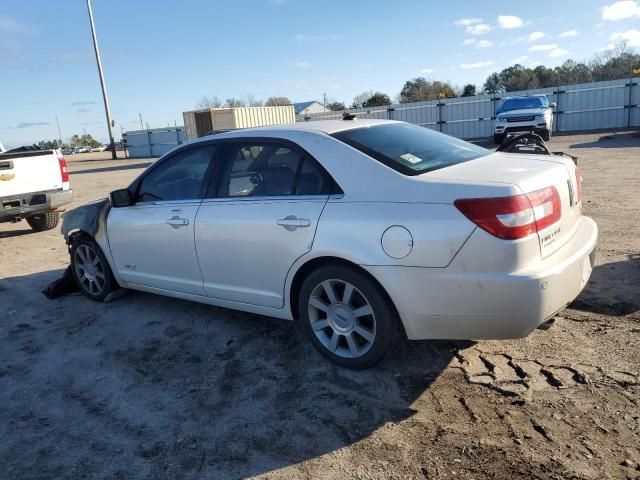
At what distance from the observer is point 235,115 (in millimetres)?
24609

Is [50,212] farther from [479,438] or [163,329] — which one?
[479,438]

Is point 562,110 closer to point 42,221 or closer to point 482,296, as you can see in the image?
point 42,221

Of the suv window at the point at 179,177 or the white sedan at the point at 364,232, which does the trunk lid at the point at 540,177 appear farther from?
the suv window at the point at 179,177

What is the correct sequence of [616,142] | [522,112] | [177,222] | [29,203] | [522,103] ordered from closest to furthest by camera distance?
1. [177,222]
2. [29,203]
3. [616,142]
4. [522,112]
5. [522,103]

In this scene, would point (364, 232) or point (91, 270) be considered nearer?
point (364, 232)

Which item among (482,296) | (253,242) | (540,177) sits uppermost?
(540,177)

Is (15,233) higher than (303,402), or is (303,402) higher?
(15,233)

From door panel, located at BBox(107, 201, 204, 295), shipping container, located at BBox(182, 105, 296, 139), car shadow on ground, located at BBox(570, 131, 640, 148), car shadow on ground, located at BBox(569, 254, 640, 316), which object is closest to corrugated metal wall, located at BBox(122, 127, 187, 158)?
shipping container, located at BBox(182, 105, 296, 139)

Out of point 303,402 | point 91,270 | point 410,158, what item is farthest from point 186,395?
point 91,270

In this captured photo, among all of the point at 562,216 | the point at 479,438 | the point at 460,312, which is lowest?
the point at 479,438

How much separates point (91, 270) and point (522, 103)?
64.3 ft

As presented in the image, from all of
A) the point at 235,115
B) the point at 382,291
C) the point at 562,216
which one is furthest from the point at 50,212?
the point at 235,115

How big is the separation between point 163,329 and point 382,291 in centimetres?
223

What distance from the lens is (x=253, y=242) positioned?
3.77m
